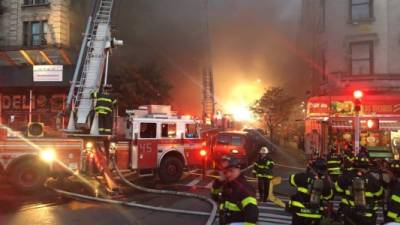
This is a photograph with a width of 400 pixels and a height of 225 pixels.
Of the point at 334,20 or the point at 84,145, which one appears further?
the point at 334,20

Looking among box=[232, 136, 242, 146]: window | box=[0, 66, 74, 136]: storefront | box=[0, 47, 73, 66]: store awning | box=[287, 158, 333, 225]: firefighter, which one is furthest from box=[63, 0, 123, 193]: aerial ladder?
box=[0, 47, 73, 66]: store awning

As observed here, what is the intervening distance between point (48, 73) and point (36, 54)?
1836mm

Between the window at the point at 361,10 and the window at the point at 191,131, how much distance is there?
470 inches

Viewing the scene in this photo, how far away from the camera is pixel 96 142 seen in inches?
430

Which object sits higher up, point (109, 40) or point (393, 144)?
point (109, 40)

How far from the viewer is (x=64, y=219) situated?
776cm

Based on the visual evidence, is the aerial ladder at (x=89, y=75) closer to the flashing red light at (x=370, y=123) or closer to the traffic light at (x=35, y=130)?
the traffic light at (x=35, y=130)

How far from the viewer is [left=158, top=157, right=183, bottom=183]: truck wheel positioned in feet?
40.7

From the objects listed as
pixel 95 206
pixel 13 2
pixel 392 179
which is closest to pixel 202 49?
pixel 13 2

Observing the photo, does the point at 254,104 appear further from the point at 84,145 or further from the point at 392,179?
the point at 392,179

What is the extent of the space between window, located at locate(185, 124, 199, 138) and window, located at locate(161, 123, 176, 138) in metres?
0.46

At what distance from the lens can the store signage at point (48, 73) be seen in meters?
23.5

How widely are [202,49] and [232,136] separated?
1401 cm

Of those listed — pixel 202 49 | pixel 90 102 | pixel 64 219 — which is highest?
pixel 202 49
